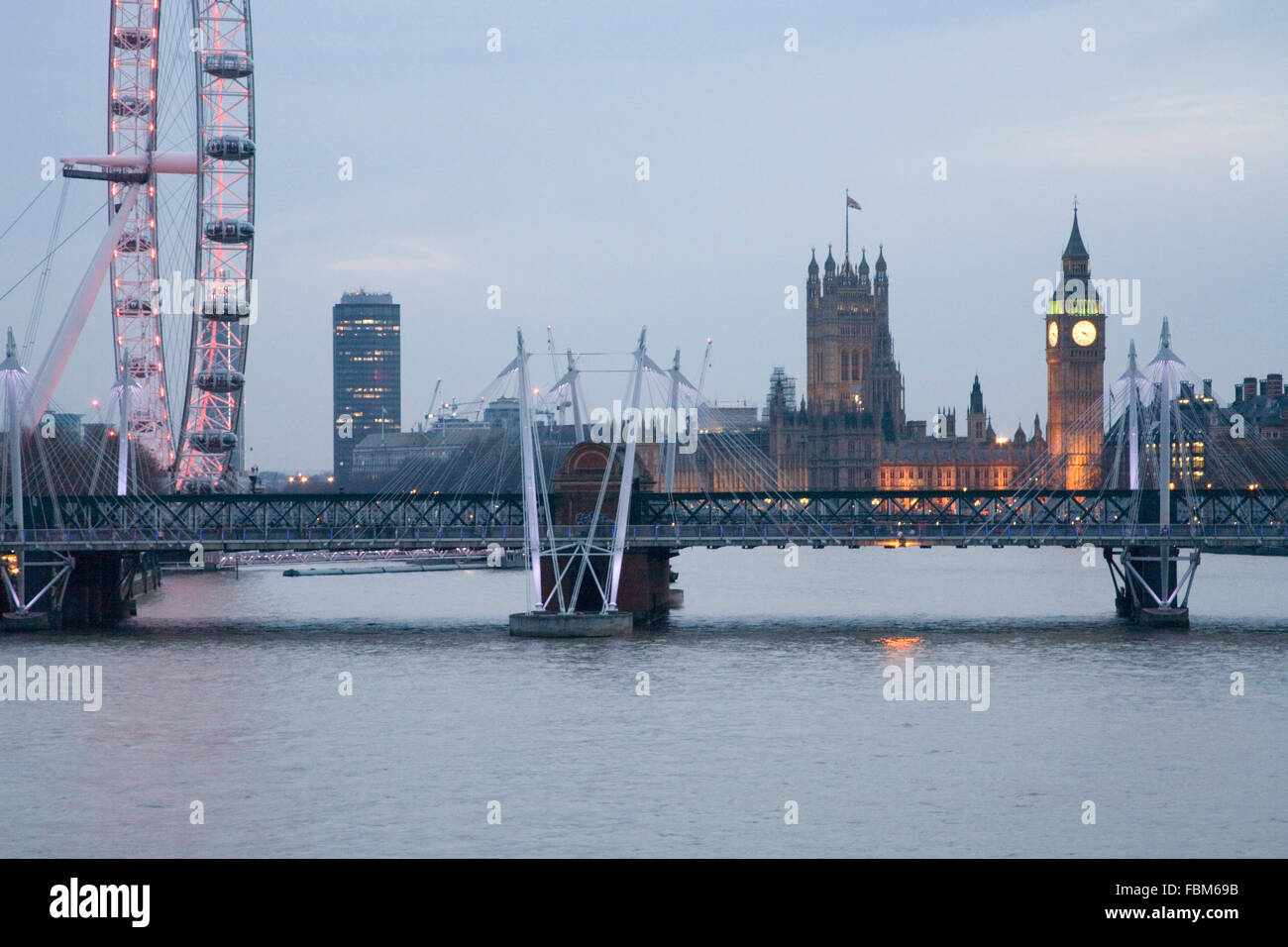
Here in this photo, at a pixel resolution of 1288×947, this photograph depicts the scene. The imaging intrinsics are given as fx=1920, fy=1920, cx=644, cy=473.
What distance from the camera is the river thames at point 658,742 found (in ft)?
98.4

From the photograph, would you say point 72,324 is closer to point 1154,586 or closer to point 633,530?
point 633,530

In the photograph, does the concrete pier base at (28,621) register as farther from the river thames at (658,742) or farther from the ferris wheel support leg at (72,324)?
the ferris wheel support leg at (72,324)

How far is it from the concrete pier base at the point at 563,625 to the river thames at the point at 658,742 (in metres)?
1.00

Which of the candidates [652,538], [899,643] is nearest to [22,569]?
[652,538]

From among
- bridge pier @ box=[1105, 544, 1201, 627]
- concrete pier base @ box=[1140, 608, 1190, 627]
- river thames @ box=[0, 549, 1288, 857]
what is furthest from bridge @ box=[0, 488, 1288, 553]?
river thames @ box=[0, 549, 1288, 857]

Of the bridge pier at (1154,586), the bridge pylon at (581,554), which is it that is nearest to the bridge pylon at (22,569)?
the bridge pylon at (581,554)

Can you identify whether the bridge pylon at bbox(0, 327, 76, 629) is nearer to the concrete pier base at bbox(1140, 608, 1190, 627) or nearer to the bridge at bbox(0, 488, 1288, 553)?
the bridge at bbox(0, 488, 1288, 553)

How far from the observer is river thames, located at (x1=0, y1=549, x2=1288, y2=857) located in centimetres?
3000

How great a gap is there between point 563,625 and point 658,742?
798 inches

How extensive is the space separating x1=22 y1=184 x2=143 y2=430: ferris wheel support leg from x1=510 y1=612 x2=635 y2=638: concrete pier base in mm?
20645

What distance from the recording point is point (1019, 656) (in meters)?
53.6
